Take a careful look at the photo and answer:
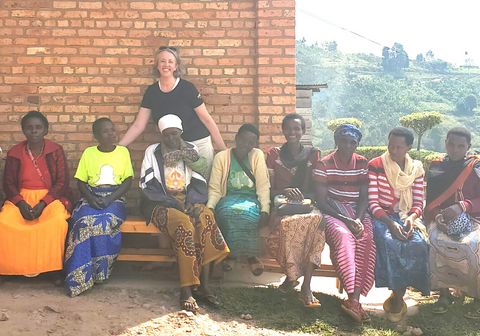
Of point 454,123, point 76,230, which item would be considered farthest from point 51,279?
point 454,123

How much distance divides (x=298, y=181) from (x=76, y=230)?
6.98 ft

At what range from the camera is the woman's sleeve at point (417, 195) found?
4.50 meters

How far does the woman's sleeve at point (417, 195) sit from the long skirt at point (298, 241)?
96 centimetres

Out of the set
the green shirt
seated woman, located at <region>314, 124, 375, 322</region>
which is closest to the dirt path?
seated woman, located at <region>314, 124, 375, 322</region>

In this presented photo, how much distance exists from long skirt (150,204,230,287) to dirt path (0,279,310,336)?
325mm

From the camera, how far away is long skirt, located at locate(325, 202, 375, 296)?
13.4 feet

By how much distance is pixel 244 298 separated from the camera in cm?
428

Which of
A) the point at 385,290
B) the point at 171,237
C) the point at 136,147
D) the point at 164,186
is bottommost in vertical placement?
the point at 385,290

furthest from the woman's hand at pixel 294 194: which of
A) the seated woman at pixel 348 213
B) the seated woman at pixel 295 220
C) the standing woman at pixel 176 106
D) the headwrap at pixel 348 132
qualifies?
the standing woman at pixel 176 106

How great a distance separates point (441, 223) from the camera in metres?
4.45

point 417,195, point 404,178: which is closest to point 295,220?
point 404,178

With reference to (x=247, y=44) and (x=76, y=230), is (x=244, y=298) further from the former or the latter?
(x=247, y=44)

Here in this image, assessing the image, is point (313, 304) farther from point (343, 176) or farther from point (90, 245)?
point (90, 245)

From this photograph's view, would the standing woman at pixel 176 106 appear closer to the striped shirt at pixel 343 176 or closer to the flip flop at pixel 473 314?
the striped shirt at pixel 343 176
